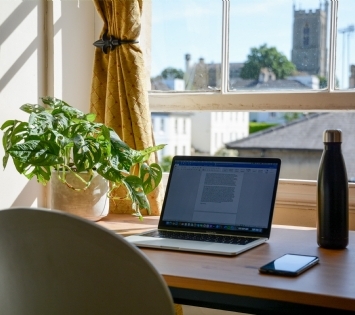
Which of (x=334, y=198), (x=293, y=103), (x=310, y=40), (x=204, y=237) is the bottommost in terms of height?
(x=204, y=237)

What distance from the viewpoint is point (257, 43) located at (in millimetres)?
2029

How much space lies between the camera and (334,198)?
1.38 meters

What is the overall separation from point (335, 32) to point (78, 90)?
3.03 ft

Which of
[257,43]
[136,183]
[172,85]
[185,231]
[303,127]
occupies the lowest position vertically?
[185,231]

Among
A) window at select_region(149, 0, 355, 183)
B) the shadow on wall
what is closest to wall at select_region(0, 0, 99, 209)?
the shadow on wall

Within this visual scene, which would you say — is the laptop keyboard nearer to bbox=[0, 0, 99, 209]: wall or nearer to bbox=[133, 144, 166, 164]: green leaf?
bbox=[133, 144, 166, 164]: green leaf

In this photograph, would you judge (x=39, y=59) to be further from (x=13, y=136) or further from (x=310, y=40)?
(x=310, y=40)

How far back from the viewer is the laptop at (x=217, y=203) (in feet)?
4.84

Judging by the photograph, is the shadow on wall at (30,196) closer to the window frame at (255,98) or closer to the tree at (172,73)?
the window frame at (255,98)

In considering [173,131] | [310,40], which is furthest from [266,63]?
[173,131]

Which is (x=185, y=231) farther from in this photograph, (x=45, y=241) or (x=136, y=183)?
(x=45, y=241)

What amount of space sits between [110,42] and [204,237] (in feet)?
2.69

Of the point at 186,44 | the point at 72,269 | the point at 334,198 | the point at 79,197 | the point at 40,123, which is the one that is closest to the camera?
the point at 72,269

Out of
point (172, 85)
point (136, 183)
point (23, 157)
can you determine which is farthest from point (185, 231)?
point (172, 85)
